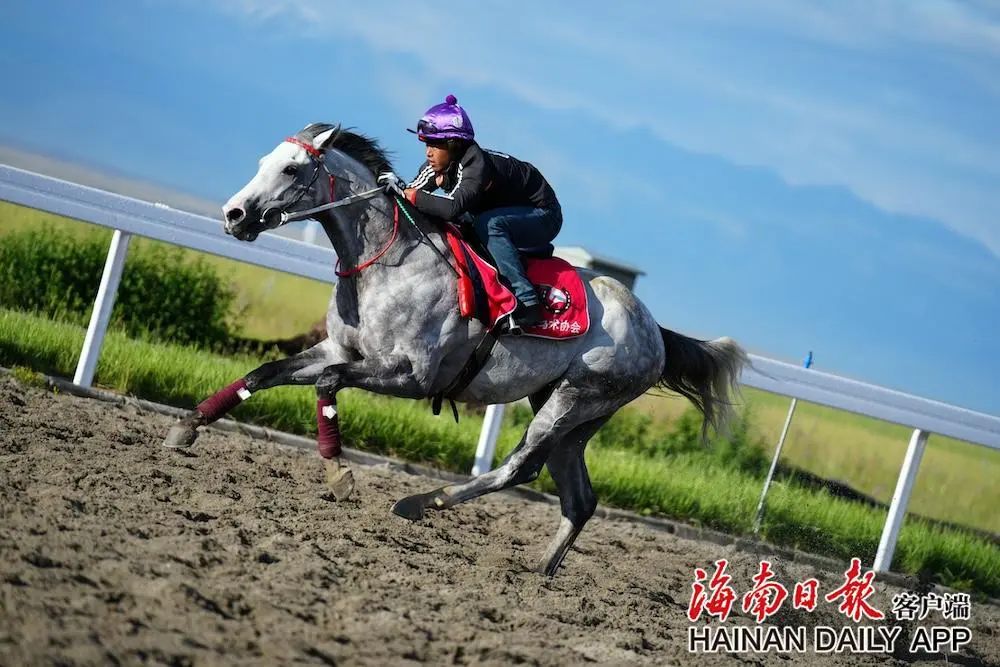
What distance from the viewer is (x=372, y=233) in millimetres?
5723

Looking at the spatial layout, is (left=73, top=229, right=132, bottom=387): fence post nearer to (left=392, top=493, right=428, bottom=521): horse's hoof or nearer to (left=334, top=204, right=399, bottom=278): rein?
(left=334, top=204, right=399, bottom=278): rein

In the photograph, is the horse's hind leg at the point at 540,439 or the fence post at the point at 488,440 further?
the fence post at the point at 488,440

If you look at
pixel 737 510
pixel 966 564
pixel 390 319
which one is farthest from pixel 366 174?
pixel 966 564

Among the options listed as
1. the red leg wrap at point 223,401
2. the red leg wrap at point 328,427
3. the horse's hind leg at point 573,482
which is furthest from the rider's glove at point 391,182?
the horse's hind leg at point 573,482

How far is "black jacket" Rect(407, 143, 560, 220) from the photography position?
221 inches

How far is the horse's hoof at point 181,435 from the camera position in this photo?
219 inches

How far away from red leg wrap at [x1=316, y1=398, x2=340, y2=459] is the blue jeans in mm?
1082

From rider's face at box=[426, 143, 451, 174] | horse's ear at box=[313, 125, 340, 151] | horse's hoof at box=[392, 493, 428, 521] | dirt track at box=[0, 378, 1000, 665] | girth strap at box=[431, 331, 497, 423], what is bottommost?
dirt track at box=[0, 378, 1000, 665]

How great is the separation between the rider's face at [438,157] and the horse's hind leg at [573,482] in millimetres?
1670

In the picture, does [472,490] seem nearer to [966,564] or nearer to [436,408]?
[436,408]

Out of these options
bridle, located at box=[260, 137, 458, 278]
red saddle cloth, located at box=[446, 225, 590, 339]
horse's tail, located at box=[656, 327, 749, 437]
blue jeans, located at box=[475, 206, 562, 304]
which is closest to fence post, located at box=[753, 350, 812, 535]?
horse's tail, located at box=[656, 327, 749, 437]

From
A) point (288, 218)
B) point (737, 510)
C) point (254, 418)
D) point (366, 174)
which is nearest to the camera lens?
point (288, 218)

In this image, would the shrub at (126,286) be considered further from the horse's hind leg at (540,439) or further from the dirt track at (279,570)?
the horse's hind leg at (540,439)

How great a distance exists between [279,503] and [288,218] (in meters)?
1.46
